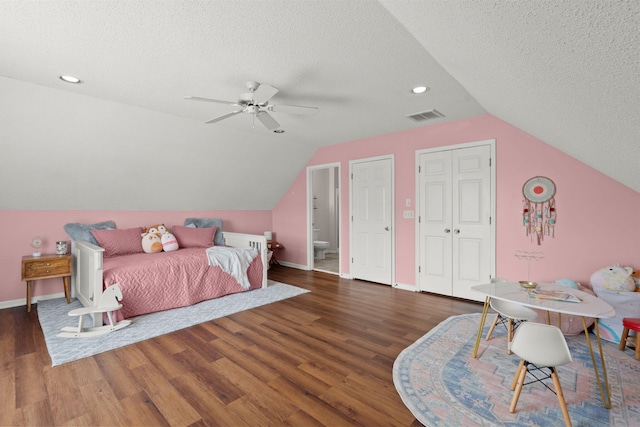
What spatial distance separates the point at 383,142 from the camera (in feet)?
14.9

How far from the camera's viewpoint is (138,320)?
3.11m

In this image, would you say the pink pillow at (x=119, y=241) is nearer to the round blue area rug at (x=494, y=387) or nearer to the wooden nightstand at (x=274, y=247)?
the wooden nightstand at (x=274, y=247)

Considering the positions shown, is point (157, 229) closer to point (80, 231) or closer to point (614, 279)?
point (80, 231)

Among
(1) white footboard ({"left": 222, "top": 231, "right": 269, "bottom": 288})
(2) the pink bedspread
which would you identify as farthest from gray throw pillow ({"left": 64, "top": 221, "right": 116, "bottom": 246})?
(1) white footboard ({"left": 222, "top": 231, "right": 269, "bottom": 288})

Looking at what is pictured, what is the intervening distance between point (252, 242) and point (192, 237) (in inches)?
38.3

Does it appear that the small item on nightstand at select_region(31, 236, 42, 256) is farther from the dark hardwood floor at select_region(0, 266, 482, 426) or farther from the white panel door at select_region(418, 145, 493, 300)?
the white panel door at select_region(418, 145, 493, 300)

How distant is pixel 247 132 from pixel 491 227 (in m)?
3.56

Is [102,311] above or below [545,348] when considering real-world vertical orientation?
below

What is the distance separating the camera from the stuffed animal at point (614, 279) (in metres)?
2.59

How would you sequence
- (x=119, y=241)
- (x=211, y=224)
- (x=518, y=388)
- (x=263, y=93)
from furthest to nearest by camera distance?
(x=211, y=224)
(x=119, y=241)
(x=263, y=93)
(x=518, y=388)

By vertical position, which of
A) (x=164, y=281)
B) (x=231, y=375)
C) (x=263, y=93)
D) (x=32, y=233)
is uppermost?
(x=263, y=93)

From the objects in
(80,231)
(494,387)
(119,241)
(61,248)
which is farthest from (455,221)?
(61,248)

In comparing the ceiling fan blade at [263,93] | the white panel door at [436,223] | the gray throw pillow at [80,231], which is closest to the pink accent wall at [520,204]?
the white panel door at [436,223]

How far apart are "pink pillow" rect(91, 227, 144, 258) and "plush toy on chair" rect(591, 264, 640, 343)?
17.5ft
